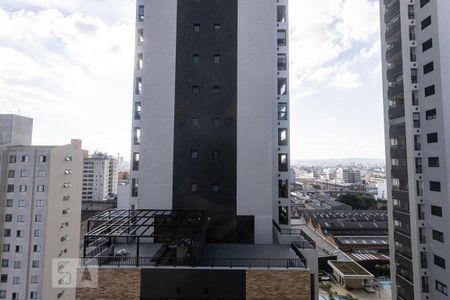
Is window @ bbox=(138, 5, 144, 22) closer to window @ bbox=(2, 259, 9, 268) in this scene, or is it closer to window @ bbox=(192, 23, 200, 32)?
window @ bbox=(192, 23, 200, 32)

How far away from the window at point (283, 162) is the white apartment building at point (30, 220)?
89.2 ft

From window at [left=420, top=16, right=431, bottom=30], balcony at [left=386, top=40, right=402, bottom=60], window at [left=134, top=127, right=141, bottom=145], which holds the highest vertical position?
window at [left=420, top=16, right=431, bottom=30]

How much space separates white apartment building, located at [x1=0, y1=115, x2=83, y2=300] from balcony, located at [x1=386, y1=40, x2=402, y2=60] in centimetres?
3736

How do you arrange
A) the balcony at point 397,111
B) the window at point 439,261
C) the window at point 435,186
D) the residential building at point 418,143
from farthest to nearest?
1. the balcony at point 397,111
2. the window at point 435,186
3. the residential building at point 418,143
4. the window at point 439,261

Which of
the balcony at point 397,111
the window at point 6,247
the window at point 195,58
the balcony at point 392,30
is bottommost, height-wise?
Result: the window at point 6,247

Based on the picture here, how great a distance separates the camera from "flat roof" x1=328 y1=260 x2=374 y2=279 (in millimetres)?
35281

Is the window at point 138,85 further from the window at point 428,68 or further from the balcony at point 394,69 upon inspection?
the balcony at point 394,69

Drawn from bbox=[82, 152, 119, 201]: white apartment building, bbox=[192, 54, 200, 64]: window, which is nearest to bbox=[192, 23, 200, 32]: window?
bbox=[192, 54, 200, 64]: window

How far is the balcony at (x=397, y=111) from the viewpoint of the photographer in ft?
76.1

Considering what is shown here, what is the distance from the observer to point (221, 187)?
1484cm

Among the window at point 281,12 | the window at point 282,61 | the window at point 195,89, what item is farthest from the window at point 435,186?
the window at point 195,89

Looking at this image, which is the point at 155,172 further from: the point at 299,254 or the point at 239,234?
the point at 299,254

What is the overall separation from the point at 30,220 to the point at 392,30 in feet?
138

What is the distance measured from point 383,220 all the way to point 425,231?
39553 mm
